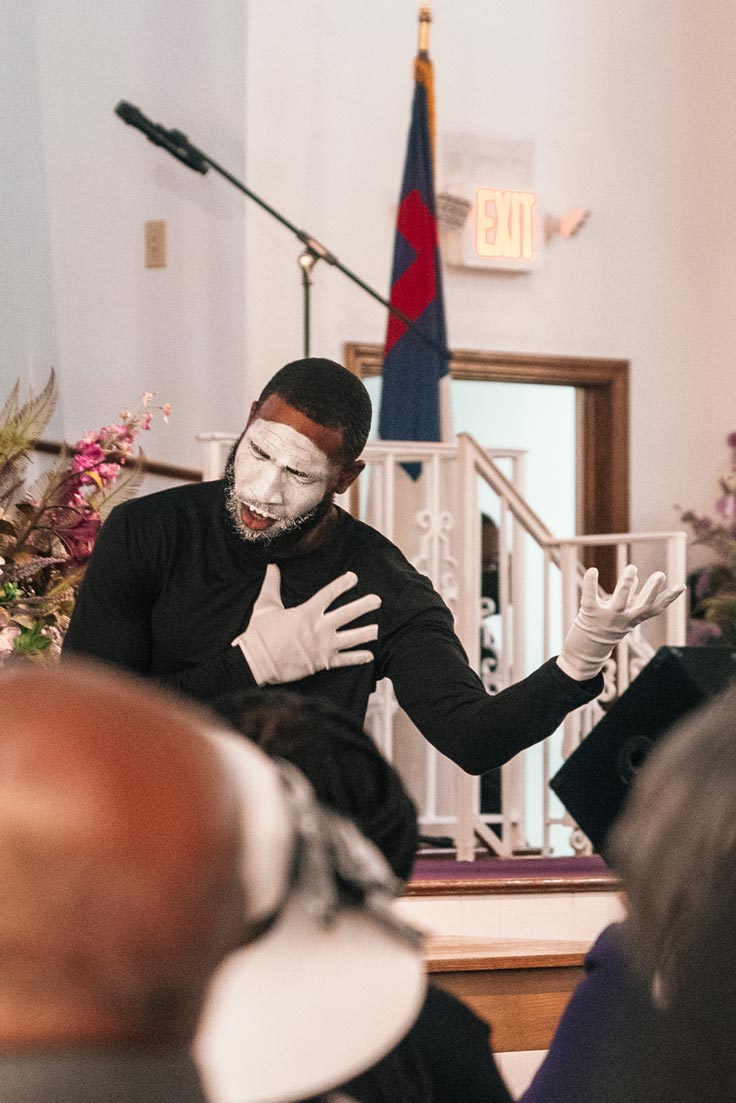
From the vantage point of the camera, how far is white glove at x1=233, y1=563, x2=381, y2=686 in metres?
1.98

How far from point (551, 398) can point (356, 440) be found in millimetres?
4294

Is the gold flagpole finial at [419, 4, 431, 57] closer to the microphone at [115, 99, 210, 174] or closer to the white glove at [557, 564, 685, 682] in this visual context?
the microphone at [115, 99, 210, 174]

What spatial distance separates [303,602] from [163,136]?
271cm

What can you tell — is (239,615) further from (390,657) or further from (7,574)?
(7,574)

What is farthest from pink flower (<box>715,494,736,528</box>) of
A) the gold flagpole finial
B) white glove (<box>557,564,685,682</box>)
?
white glove (<box>557,564,685,682</box>)

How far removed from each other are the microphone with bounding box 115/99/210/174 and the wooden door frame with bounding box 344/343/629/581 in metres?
1.69

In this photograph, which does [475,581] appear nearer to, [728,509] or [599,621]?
[728,509]

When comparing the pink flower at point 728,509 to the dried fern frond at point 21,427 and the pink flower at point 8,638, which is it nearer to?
the dried fern frond at point 21,427

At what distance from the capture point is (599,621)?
1861 mm

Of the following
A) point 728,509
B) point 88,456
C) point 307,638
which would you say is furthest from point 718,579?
point 307,638

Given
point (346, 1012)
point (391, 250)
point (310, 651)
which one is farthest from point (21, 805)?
point (391, 250)

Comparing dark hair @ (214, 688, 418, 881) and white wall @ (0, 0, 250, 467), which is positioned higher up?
white wall @ (0, 0, 250, 467)

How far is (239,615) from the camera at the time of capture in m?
2.07

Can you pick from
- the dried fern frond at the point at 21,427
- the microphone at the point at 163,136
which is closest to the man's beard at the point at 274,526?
the dried fern frond at the point at 21,427
